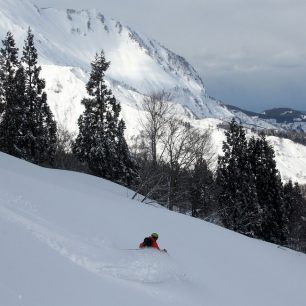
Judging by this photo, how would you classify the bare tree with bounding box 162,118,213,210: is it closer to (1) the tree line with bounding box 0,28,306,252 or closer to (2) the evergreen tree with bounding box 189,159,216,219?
(1) the tree line with bounding box 0,28,306,252

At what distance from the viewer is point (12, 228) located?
9.23 m

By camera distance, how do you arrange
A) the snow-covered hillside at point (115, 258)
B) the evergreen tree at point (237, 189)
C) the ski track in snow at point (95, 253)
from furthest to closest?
1. the evergreen tree at point (237, 189)
2. the ski track in snow at point (95, 253)
3. the snow-covered hillside at point (115, 258)

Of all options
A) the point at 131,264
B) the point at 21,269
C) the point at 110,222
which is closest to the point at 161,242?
the point at 110,222

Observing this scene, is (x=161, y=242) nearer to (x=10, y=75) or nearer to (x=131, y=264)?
(x=131, y=264)

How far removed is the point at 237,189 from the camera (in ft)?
136

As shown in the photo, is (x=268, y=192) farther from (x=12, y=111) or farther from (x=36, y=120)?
(x=12, y=111)

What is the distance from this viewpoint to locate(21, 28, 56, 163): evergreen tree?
3500 centimetres

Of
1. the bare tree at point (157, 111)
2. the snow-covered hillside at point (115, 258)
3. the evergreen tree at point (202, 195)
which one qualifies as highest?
the bare tree at point (157, 111)

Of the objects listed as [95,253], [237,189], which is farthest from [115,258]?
[237,189]

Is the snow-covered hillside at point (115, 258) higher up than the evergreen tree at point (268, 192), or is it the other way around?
the evergreen tree at point (268, 192)

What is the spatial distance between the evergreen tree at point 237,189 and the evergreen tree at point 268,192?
1517 millimetres

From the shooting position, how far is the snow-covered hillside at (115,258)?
8109mm

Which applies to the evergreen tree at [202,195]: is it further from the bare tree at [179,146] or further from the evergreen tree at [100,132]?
the evergreen tree at [100,132]

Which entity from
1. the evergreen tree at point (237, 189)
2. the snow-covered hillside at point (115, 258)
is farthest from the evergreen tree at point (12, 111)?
the evergreen tree at point (237, 189)
